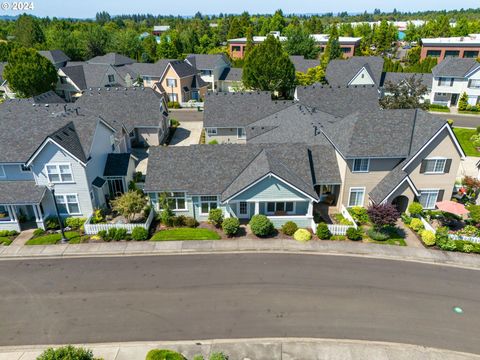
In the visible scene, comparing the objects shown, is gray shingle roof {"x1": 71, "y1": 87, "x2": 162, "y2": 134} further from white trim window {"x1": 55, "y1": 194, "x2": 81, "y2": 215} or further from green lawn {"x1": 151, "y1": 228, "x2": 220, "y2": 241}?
green lawn {"x1": 151, "y1": 228, "x2": 220, "y2": 241}

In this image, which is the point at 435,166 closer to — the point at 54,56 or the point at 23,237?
the point at 23,237

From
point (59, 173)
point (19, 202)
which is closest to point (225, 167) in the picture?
point (59, 173)

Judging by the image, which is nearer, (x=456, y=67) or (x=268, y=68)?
(x=268, y=68)

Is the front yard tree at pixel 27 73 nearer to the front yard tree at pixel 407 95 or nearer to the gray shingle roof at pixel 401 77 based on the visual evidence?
the front yard tree at pixel 407 95

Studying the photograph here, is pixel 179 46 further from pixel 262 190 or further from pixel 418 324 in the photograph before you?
pixel 418 324

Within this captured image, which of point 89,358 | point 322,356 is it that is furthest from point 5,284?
point 322,356

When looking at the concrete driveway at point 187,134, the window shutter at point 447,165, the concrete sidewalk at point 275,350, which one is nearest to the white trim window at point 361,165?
the window shutter at point 447,165
